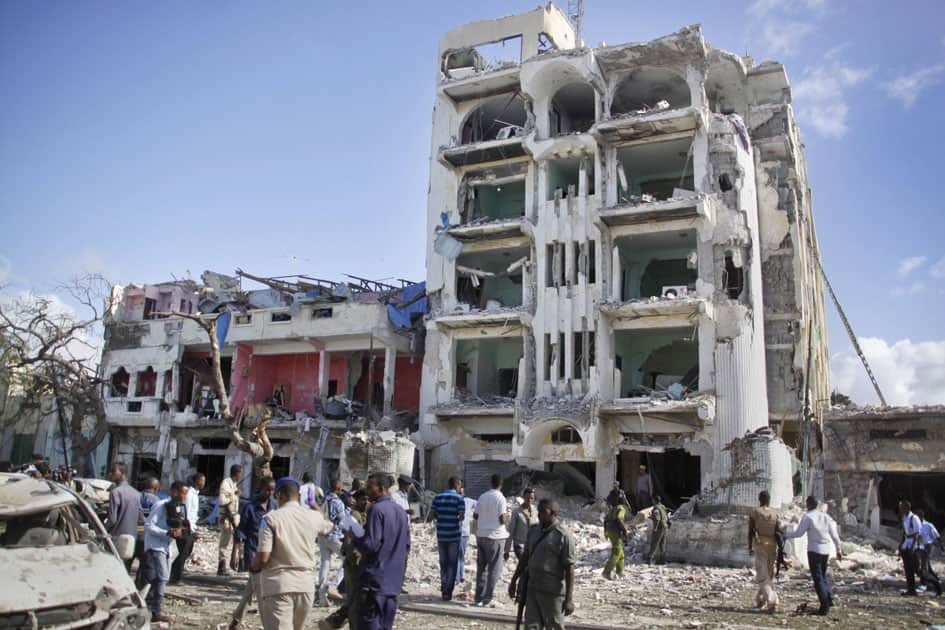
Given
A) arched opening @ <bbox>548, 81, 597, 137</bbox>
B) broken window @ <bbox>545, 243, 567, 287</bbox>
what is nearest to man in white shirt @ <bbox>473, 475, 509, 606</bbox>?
broken window @ <bbox>545, 243, 567, 287</bbox>

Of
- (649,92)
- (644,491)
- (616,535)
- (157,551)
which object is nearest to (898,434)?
(644,491)

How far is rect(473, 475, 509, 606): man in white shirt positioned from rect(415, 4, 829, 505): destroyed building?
14.1m

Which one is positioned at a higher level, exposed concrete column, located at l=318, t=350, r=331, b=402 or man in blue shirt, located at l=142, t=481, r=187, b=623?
exposed concrete column, located at l=318, t=350, r=331, b=402

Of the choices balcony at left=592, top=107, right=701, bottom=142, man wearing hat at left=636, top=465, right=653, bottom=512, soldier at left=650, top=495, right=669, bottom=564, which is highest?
balcony at left=592, top=107, right=701, bottom=142

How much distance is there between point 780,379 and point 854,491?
13.6 ft

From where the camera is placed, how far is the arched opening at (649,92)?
92.3 feet

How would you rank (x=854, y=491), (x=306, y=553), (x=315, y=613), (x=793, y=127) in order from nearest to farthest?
(x=306, y=553) → (x=315, y=613) → (x=854, y=491) → (x=793, y=127)

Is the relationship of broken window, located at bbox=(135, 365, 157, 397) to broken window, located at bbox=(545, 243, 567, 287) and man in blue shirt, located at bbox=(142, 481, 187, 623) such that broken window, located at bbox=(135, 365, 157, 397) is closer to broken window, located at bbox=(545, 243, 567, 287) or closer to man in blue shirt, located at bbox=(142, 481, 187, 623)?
broken window, located at bbox=(545, 243, 567, 287)

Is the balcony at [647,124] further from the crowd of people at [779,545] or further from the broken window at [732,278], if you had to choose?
the crowd of people at [779,545]

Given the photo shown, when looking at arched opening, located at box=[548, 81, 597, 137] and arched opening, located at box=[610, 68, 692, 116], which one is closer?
arched opening, located at box=[610, 68, 692, 116]

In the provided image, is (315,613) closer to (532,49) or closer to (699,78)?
(699,78)

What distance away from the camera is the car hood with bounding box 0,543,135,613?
232 inches

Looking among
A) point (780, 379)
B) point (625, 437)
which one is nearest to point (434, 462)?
point (625, 437)

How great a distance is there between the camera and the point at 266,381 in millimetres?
34188
